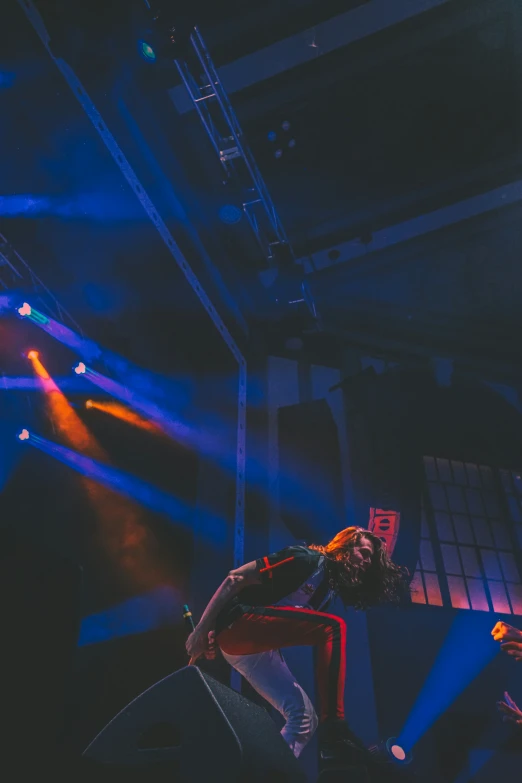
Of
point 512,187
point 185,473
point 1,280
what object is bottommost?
point 185,473

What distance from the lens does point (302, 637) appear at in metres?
2.15

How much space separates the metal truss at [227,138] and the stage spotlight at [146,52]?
25 cm

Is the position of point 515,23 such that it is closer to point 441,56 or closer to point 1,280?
point 441,56

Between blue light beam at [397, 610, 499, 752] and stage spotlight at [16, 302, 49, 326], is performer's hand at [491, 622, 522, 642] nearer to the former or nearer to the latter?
blue light beam at [397, 610, 499, 752]

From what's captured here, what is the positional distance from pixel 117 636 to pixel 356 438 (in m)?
3.23

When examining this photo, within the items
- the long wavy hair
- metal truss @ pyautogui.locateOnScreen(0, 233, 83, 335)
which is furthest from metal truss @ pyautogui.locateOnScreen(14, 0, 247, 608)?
the long wavy hair

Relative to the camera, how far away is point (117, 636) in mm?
4070

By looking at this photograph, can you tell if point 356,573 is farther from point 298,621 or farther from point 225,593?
point 225,593

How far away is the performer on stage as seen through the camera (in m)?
1.90

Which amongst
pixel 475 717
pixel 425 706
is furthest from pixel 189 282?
pixel 475 717

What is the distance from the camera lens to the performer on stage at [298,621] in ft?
6.23

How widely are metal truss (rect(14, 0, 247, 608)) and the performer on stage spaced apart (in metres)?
1.71

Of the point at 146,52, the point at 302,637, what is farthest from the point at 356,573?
the point at 146,52

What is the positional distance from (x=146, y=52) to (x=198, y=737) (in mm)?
4345
